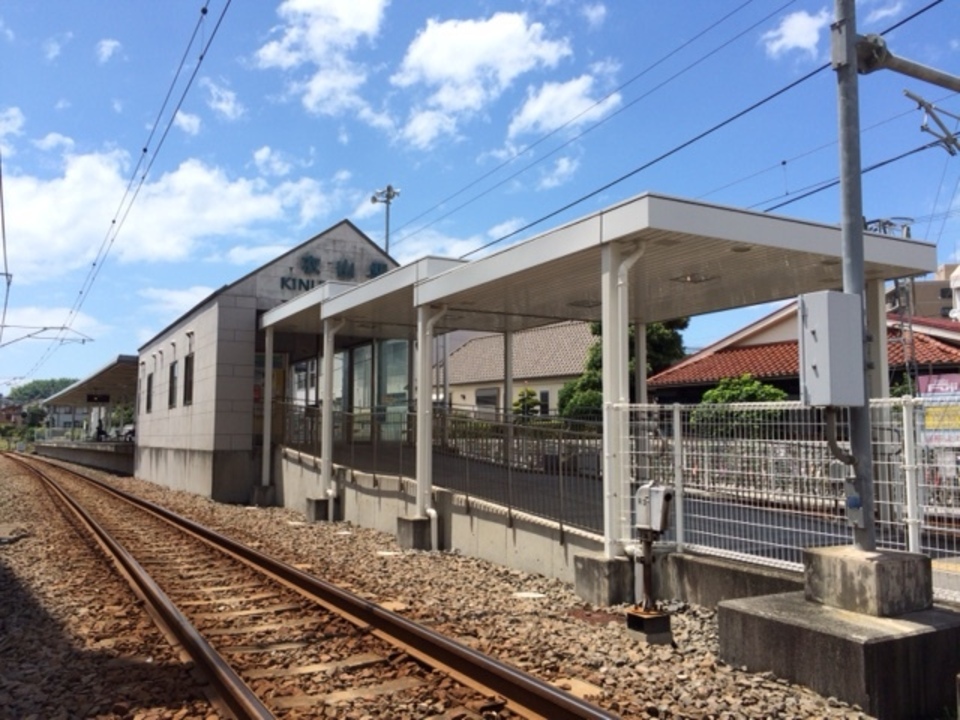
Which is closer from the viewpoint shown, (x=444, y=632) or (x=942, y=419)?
(x=942, y=419)

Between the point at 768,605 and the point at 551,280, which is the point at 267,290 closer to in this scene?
the point at 551,280

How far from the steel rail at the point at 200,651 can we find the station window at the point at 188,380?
12162 millimetres

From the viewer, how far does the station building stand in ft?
66.1

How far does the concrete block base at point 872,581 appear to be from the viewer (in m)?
5.25

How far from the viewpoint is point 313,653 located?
6.26 meters

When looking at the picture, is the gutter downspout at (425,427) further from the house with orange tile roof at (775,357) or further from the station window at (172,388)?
the station window at (172,388)

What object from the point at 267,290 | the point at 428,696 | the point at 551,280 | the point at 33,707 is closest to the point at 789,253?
the point at 551,280

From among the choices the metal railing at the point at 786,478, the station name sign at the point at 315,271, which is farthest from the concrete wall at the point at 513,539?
the station name sign at the point at 315,271

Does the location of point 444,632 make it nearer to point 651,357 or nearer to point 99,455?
point 651,357

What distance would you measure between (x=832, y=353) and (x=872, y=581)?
1.52 m

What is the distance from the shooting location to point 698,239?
8.12 metres

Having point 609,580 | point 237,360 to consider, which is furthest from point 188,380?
point 609,580

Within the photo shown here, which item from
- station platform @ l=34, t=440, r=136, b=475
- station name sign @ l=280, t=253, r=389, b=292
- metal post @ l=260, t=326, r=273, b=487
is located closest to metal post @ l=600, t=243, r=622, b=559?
metal post @ l=260, t=326, r=273, b=487

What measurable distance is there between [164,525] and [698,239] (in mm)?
11677
